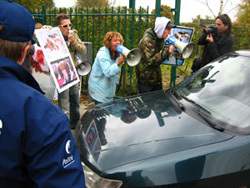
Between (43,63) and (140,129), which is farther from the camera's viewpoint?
(43,63)

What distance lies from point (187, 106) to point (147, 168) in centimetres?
97

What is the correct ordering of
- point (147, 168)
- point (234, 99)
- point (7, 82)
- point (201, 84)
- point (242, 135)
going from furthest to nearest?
1. point (201, 84)
2. point (234, 99)
3. point (242, 135)
4. point (147, 168)
5. point (7, 82)

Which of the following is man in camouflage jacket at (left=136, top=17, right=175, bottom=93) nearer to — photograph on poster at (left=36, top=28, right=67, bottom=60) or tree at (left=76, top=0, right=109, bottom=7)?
photograph on poster at (left=36, top=28, right=67, bottom=60)

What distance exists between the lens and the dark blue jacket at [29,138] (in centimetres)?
97

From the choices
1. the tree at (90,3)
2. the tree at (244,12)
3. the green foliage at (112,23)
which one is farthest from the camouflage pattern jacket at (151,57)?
the tree at (90,3)

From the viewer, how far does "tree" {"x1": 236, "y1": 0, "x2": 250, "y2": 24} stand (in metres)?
15.2

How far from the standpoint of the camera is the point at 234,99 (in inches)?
91.9

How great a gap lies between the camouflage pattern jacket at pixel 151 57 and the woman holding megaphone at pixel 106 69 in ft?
1.15

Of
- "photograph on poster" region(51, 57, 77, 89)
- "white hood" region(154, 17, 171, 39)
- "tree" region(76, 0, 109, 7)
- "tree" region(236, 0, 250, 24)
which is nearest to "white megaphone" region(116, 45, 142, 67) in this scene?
"white hood" region(154, 17, 171, 39)

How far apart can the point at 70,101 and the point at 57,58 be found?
4.15ft

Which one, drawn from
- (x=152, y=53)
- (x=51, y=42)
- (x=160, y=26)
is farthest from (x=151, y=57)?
(x=51, y=42)

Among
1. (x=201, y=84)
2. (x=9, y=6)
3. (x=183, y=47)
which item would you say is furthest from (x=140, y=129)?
(x=183, y=47)

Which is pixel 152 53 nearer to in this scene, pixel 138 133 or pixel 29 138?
pixel 138 133

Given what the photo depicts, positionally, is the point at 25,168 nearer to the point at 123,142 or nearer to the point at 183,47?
the point at 123,142
